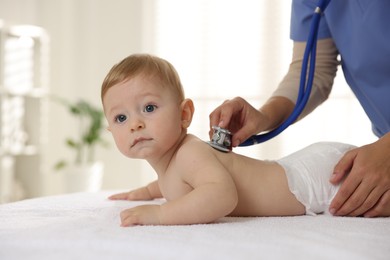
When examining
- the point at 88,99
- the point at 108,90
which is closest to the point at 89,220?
the point at 108,90

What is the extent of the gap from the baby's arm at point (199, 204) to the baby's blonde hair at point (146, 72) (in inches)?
7.1

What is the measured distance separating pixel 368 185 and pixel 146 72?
0.51 meters

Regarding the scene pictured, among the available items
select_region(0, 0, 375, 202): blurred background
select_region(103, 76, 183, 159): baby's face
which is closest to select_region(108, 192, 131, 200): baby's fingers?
select_region(103, 76, 183, 159): baby's face

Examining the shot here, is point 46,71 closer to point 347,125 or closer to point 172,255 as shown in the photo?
point 347,125

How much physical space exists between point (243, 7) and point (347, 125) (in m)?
1.15

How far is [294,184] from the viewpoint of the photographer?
125 centimetres

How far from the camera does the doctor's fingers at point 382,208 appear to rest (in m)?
1.14

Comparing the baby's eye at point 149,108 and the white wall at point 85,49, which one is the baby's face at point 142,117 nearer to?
the baby's eye at point 149,108

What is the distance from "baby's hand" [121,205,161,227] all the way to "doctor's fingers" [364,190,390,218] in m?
0.45

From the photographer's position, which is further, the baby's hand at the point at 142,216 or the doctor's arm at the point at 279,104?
the doctor's arm at the point at 279,104

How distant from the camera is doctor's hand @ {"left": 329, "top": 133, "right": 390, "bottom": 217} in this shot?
1127 mm

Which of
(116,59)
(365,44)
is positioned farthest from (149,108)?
(116,59)

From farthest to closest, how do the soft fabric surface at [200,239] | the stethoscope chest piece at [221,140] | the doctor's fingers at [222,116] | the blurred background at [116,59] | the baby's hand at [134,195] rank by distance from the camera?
the blurred background at [116,59], the baby's hand at [134,195], the doctor's fingers at [222,116], the stethoscope chest piece at [221,140], the soft fabric surface at [200,239]

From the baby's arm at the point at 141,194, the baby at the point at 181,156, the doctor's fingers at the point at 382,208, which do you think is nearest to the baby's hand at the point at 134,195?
the baby's arm at the point at 141,194
